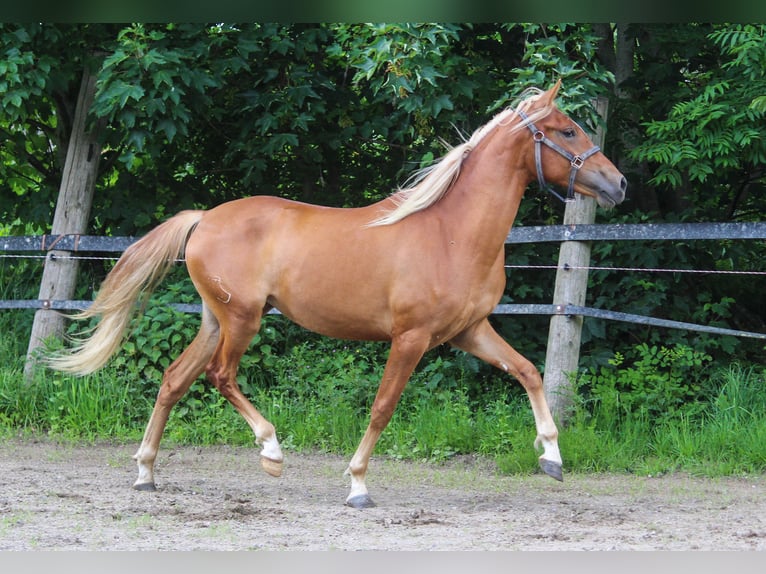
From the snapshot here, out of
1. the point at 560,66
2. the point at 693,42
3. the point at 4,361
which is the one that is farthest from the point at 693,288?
the point at 4,361

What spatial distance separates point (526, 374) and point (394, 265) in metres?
0.99

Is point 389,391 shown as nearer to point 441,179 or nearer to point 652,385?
point 441,179

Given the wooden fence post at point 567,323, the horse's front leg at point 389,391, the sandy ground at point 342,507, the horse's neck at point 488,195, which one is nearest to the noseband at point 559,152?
the horse's neck at point 488,195

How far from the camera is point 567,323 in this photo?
23.4 ft

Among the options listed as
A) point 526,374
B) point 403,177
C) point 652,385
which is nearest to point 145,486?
point 526,374

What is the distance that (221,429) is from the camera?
301 inches

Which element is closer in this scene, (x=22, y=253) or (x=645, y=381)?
(x=645, y=381)

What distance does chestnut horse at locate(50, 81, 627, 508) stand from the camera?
18.0 ft

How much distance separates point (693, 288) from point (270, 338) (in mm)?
3659

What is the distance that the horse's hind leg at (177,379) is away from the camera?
5891 mm

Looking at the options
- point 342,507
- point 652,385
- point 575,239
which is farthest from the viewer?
point 652,385

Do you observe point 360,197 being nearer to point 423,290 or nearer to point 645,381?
point 645,381

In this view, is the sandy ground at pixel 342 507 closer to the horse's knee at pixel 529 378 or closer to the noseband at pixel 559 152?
the horse's knee at pixel 529 378

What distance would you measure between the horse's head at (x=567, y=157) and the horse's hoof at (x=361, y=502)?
6.80 feet
